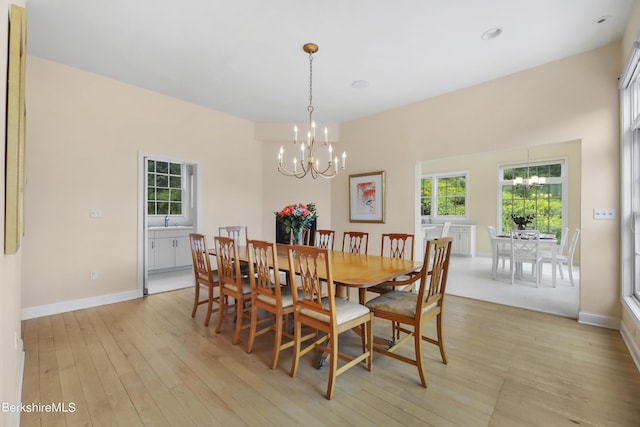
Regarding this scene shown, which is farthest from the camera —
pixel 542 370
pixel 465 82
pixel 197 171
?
pixel 197 171

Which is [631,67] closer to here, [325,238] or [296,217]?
[296,217]

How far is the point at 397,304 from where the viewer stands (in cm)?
220

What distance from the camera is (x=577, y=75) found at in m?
3.15

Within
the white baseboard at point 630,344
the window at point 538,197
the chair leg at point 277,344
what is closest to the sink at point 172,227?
the chair leg at point 277,344

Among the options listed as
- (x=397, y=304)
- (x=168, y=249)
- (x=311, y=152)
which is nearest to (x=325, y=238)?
(x=311, y=152)

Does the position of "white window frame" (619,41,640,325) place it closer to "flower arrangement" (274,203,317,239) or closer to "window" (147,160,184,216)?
"flower arrangement" (274,203,317,239)

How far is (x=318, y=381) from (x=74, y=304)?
3.29 m

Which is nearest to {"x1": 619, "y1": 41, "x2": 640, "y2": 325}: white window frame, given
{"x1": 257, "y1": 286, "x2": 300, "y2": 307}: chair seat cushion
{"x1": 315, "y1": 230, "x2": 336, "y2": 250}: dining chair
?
{"x1": 315, "y1": 230, "x2": 336, "y2": 250}: dining chair

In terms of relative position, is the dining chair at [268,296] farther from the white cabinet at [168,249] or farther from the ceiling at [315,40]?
the white cabinet at [168,249]

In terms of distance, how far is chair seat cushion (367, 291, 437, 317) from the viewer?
2.11m

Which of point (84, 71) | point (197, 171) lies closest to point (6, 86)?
point (84, 71)

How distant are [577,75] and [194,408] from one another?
4.67 m

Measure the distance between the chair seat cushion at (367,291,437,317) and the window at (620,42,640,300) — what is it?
2.10 m

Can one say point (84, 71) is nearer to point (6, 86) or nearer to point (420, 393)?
point (6, 86)
